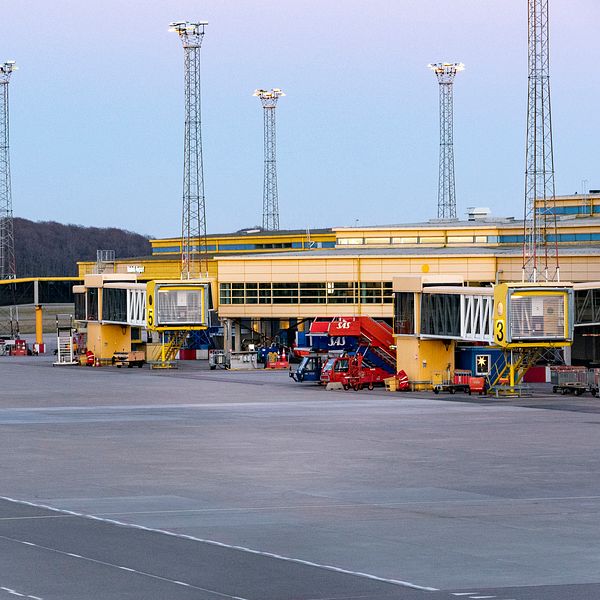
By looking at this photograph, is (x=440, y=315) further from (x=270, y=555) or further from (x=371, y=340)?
(x=270, y=555)

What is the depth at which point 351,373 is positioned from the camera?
99.1m

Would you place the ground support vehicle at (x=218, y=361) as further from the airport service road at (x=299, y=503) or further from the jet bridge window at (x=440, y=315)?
the airport service road at (x=299, y=503)

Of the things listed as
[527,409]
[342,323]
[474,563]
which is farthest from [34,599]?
[342,323]

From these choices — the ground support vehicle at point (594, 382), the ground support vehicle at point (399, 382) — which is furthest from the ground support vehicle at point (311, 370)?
the ground support vehicle at point (594, 382)

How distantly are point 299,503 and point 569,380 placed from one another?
182 ft

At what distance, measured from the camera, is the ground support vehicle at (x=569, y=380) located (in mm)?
89375

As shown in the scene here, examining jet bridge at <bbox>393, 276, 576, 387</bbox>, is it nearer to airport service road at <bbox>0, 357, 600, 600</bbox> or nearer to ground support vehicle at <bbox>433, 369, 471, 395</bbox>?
ground support vehicle at <bbox>433, 369, 471, 395</bbox>

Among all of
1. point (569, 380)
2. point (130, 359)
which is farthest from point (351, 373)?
point (130, 359)

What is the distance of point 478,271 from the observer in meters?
134

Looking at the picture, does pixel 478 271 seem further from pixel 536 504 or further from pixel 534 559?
pixel 534 559

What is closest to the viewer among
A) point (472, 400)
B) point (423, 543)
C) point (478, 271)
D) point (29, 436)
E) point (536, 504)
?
point (423, 543)

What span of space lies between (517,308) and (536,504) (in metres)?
52.2

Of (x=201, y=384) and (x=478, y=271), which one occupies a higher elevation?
(x=478, y=271)

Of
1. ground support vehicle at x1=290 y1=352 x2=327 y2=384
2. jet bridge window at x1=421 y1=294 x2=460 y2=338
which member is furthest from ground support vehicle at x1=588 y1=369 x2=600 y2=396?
ground support vehicle at x1=290 y1=352 x2=327 y2=384
